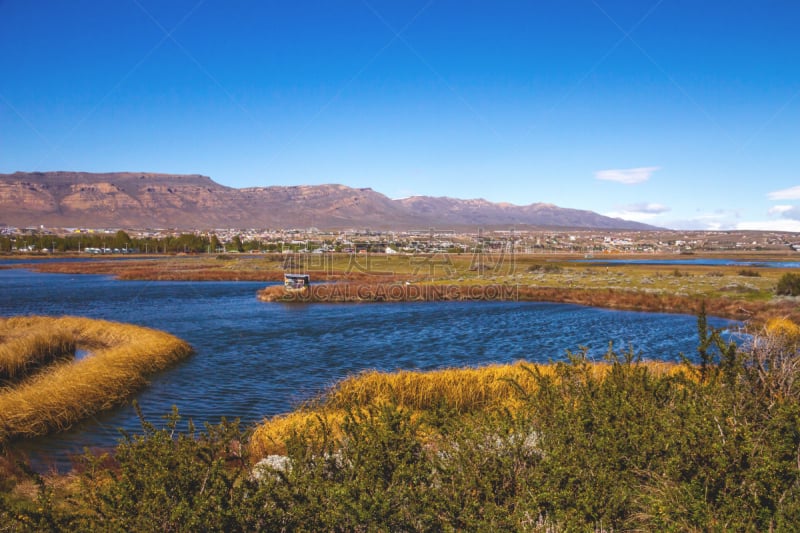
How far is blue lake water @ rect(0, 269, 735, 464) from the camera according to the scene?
18.2 m

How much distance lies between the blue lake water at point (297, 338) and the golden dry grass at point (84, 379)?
0.56m

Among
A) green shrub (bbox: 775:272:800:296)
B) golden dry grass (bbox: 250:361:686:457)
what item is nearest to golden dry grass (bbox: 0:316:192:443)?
golden dry grass (bbox: 250:361:686:457)

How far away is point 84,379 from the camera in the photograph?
17.6 metres

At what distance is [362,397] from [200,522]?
36.7 ft

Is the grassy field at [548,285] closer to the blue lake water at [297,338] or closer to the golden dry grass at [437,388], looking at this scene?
the blue lake water at [297,338]

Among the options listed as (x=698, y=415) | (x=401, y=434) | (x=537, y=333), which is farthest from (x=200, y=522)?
(x=537, y=333)

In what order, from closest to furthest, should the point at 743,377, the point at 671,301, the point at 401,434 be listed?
the point at 401,434, the point at 743,377, the point at 671,301

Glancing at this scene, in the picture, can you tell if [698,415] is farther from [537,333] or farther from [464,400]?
[537,333]

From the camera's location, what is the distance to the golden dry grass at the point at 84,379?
14.7 metres

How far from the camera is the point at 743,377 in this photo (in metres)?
10.6

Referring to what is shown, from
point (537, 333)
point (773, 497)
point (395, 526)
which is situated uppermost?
point (773, 497)

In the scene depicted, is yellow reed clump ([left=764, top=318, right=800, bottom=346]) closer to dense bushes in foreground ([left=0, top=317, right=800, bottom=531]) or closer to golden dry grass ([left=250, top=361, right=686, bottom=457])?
golden dry grass ([left=250, top=361, right=686, bottom=457])

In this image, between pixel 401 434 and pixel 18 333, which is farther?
pixel 18 333

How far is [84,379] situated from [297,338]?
14.1 m
